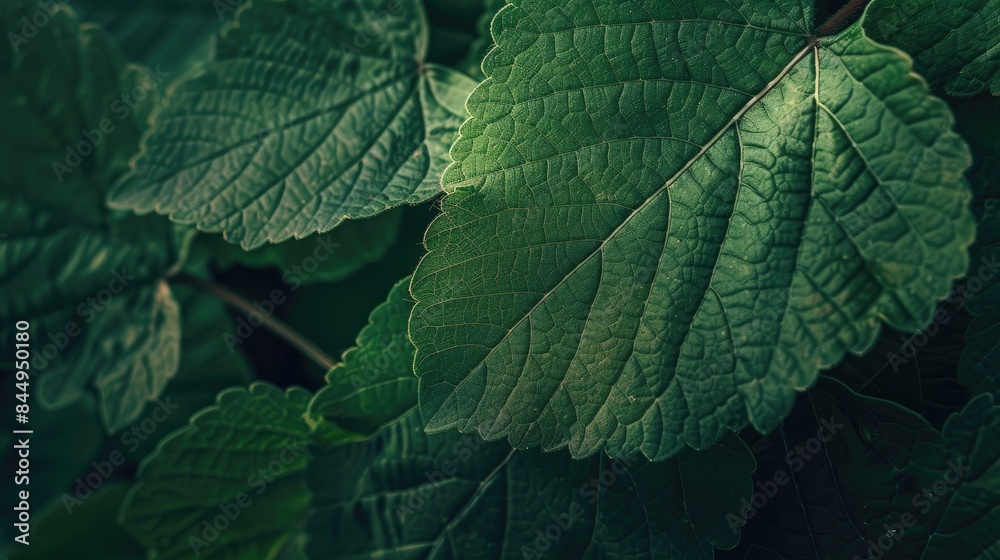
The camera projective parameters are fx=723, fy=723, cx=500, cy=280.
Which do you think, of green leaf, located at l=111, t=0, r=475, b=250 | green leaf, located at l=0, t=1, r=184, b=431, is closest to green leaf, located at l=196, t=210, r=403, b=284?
green leaf, located at l=0, t=1, r=184, b=431

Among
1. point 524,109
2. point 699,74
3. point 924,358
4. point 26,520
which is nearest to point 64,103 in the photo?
point 26,520

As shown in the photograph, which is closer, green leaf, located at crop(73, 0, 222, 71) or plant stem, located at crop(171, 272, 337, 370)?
plant stem, located at crop(171, 272, 337, 370)

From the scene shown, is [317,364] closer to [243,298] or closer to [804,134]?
[243,298]

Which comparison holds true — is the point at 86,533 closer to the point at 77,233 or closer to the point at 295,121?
the point at 77,233

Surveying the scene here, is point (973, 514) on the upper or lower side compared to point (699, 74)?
lower

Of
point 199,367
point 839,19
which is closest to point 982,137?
point 839,19

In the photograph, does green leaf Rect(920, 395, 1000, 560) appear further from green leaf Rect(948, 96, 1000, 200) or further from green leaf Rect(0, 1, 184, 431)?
green leaf Rect(0, 1, 184, 431)
